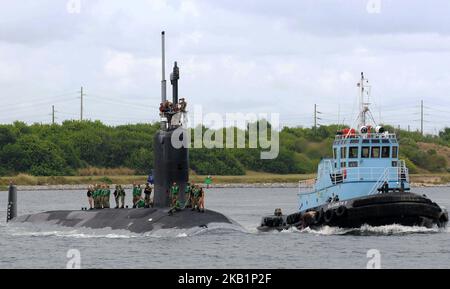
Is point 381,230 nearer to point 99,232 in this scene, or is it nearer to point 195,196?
point 195,196

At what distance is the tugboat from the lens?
49031mm

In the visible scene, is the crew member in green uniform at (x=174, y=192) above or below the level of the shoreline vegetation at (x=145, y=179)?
above

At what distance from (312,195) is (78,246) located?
14.8m

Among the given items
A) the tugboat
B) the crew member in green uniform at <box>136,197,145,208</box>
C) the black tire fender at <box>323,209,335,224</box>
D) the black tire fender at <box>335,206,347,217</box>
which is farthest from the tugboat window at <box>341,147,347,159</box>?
the crew member in green uniform at <box>136,197,145,208</box>

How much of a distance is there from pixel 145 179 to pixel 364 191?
81.8 m

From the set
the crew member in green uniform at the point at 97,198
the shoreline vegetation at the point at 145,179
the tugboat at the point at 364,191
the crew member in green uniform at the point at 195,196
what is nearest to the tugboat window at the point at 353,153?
the tugboat at the point at 364,191

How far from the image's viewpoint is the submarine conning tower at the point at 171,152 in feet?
167

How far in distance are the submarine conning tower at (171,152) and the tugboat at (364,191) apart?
6.82 metres

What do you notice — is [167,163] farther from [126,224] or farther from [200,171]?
[200,171]

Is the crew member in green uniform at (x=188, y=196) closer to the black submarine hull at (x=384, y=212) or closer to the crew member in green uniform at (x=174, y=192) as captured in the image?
the crew member in green uniform at (x=174, y=192)

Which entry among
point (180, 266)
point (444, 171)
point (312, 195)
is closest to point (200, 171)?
point (444, 171)

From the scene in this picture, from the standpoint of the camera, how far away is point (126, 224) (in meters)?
51.2

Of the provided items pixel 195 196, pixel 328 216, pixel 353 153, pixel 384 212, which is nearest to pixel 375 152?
pixel 353 153
